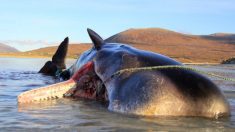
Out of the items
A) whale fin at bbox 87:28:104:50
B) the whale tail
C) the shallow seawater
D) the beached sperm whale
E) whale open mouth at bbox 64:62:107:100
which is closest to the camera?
the shallow seawater

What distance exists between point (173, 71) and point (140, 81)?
0.49 m

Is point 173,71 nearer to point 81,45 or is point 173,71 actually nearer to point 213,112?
point 213,112

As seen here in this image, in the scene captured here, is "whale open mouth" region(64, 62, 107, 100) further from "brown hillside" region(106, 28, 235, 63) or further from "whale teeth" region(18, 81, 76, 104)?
"brown hillside" region(106, 28, 235, 63)

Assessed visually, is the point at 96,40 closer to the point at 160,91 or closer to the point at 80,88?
the point at 80,88

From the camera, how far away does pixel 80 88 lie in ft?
28.9

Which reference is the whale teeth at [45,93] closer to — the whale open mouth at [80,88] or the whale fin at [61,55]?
the whale open mouth at [80,88]

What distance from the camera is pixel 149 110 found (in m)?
6.09

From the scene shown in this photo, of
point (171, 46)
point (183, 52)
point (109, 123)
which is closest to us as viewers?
point (109, 123)

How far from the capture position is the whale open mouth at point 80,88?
807 centimetres

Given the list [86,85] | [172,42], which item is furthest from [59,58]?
[172,42]

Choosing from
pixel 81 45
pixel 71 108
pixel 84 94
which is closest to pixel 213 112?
pixel 71 108

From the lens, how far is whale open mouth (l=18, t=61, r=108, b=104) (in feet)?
26.5

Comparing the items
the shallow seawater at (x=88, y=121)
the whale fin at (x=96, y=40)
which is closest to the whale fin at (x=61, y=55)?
the whale fin at (x=96, y=40)

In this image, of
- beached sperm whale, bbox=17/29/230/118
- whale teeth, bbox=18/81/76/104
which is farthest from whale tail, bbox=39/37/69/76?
beached sperm whale, bbox=17/29/230/118
